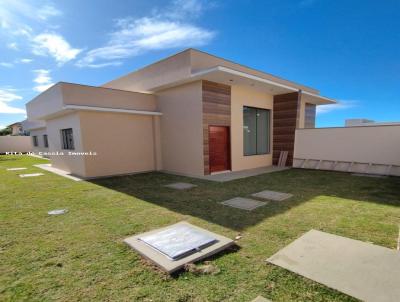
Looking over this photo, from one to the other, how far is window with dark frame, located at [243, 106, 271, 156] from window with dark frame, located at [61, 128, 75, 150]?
25.8 feet

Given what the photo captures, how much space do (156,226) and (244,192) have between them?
295 cm

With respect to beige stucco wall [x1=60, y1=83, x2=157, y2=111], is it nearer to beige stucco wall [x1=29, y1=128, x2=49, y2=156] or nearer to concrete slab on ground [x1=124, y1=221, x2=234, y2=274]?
concrete slab on ground [x1=124, y1=221, x2=234, y2=274]

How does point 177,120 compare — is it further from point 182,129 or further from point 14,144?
point 14,144

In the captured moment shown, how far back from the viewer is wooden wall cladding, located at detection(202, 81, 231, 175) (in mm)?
7918

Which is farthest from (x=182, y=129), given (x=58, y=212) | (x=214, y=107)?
(x=58, y=212)

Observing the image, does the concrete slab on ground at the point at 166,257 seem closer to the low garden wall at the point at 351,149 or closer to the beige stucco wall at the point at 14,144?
the low garden wall at the point at 351,149

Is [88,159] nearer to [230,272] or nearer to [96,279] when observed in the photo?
[96,279]

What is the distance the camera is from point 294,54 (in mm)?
11562

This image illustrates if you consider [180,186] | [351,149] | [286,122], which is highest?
[286,122]

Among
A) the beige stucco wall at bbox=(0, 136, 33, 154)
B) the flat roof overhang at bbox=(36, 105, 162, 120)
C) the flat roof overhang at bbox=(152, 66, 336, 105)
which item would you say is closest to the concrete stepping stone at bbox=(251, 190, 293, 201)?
the flat roof overhang at bbox=(152, 66, 336, 105)

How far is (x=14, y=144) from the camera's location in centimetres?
2466

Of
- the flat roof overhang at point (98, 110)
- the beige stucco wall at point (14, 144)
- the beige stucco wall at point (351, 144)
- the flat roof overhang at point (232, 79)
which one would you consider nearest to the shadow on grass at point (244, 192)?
the beige stucco wall at point (351, 144)

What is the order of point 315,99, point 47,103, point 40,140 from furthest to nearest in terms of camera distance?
point 40,140, point 315,99, point 47,103

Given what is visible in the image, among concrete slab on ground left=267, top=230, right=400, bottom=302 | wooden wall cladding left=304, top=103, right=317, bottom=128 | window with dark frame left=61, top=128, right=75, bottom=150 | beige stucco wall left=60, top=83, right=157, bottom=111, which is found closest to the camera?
Result: concrete slab on ground left=267, top=230, right=400, bottom=302
